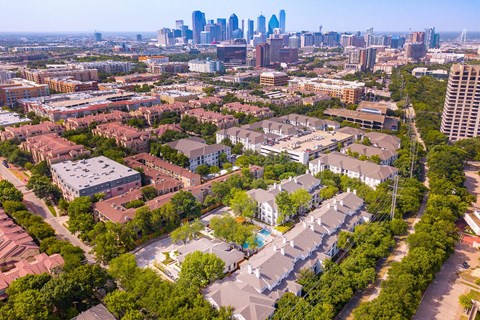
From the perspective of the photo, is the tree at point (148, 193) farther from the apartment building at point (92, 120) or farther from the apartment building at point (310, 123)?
the apartment building at point (310, 123)

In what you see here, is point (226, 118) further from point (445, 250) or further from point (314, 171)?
point (445, 250)

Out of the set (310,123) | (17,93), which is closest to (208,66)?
(17,93)

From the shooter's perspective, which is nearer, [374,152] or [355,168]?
[355,168]

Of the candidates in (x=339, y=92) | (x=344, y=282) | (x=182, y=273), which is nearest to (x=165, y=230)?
(x=182, y=273)

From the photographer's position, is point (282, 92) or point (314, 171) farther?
point (282, 92)

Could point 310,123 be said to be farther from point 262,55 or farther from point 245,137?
point 262,55

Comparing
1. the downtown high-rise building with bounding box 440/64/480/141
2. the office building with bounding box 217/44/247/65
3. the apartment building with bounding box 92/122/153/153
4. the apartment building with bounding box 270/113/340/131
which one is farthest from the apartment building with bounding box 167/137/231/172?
the office building with bounding box 217/44/247/65

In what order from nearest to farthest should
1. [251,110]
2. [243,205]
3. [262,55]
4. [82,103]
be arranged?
[243,205], [251,110], [82,103], [262,55]
